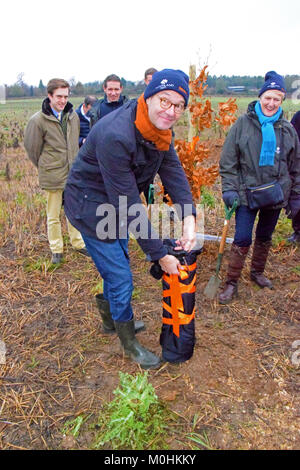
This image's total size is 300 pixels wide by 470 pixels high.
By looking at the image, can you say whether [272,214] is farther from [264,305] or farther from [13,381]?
[13,381]

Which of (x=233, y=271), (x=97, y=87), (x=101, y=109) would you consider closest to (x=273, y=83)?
(x=233, y=271)

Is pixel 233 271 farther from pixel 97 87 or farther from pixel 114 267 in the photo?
pixel 97 87

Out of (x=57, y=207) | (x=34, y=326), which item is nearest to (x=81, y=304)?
(x=34, y=326)

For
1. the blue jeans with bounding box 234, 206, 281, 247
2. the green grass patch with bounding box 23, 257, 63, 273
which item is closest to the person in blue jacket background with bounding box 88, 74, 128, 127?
the green grass patch with bounding box 23, 257, 63, 273

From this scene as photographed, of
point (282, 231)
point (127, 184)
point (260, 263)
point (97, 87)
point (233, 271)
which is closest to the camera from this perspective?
point (127, 184)

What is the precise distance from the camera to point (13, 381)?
8.07 feet

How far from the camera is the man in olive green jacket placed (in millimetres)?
3637

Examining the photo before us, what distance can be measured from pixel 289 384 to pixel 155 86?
2.05m

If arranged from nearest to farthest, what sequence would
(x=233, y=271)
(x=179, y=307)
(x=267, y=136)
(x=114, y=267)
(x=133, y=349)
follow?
(x=114, y=267), (x=179, y=307), (x=133, y=349), (x=267, y=136), (x=233, y=271)

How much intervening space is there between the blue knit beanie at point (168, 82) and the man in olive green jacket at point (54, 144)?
6.88ft

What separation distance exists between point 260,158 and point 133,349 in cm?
184

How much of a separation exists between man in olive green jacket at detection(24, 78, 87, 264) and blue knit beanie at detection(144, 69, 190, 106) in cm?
210

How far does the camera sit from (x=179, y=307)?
2389 mm
